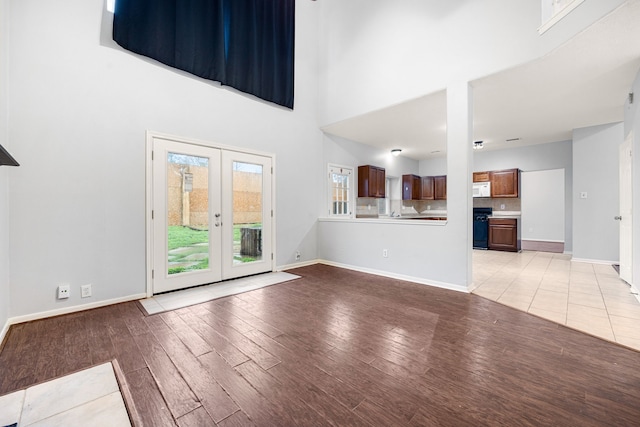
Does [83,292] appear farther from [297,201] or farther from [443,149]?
[443,149]

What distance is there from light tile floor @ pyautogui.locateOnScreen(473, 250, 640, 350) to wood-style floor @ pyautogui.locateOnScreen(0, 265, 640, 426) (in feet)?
0.94

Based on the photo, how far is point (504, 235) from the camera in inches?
268

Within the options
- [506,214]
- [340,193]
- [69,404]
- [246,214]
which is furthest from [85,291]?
[506,214]

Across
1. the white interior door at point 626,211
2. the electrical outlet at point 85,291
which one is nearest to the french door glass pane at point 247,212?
the electrical outlet at point 85,291

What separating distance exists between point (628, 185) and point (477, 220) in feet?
11.7

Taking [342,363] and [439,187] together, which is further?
[439,187]

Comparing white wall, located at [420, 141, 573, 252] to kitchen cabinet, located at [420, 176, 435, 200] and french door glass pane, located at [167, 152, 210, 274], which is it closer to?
kitchen cabinet, located at [420, 176, 435, 200]

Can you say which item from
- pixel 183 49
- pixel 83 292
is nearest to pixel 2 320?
pixel 83 292

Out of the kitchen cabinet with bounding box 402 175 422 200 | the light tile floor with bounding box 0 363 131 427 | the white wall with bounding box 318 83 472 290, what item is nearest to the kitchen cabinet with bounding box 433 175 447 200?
the kitchen cabinet with bounding box 402 175 422 200

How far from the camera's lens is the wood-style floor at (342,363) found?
4.65ft

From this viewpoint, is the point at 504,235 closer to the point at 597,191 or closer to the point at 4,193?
the point at 597,191

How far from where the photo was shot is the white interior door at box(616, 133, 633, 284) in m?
3.64

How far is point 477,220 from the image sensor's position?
7219mm

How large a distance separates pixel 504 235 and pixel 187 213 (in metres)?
7.27
